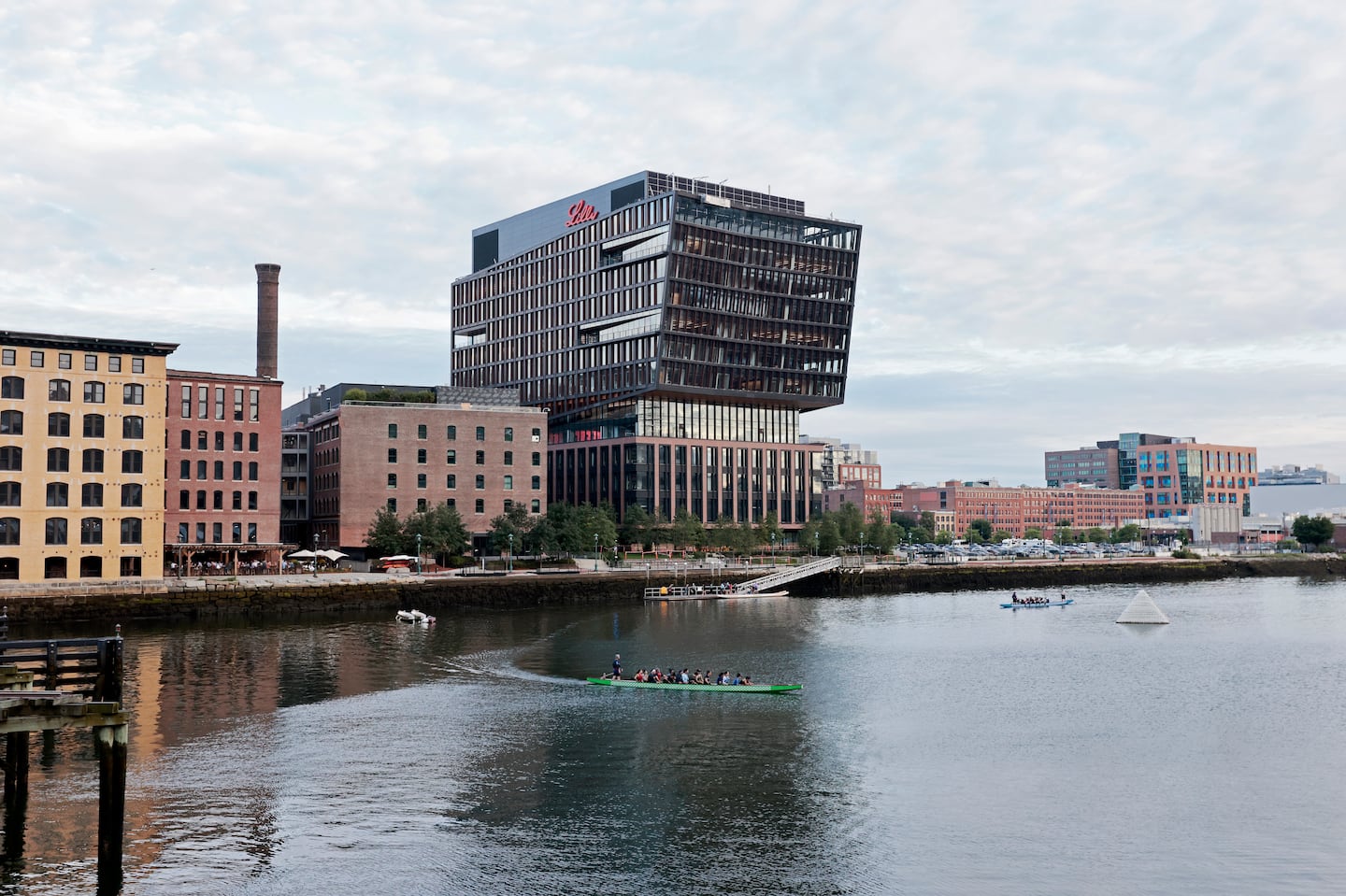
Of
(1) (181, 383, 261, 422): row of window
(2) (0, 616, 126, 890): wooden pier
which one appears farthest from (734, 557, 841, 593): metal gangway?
(2) (0, 616, 126, 890): wooden pier

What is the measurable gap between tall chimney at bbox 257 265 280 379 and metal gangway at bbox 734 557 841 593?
227 feet

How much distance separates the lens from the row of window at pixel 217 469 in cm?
13750

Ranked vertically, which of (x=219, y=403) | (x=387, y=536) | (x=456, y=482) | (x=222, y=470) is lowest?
(x=387, y=536)

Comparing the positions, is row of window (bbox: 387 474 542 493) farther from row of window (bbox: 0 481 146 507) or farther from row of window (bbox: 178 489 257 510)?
row of window (bbox: 0 481 146 507)

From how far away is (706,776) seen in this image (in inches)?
1937

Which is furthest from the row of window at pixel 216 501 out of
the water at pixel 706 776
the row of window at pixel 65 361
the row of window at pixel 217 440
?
the water at pixel 706 776

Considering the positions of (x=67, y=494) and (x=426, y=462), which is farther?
(x=426, y=462)

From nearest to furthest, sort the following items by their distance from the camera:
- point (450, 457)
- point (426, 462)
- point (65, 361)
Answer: point (65, 361) → point (426, 462) → point (450, 457)

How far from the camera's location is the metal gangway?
153500mm

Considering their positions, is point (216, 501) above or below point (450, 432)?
below

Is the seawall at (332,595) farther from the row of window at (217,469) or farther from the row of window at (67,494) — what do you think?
the row of window at (217,469)

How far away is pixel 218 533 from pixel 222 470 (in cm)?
759

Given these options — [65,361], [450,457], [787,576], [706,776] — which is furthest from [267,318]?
[706,776]

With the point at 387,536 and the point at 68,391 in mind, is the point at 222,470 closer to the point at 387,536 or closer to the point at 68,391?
the point at 387,536
